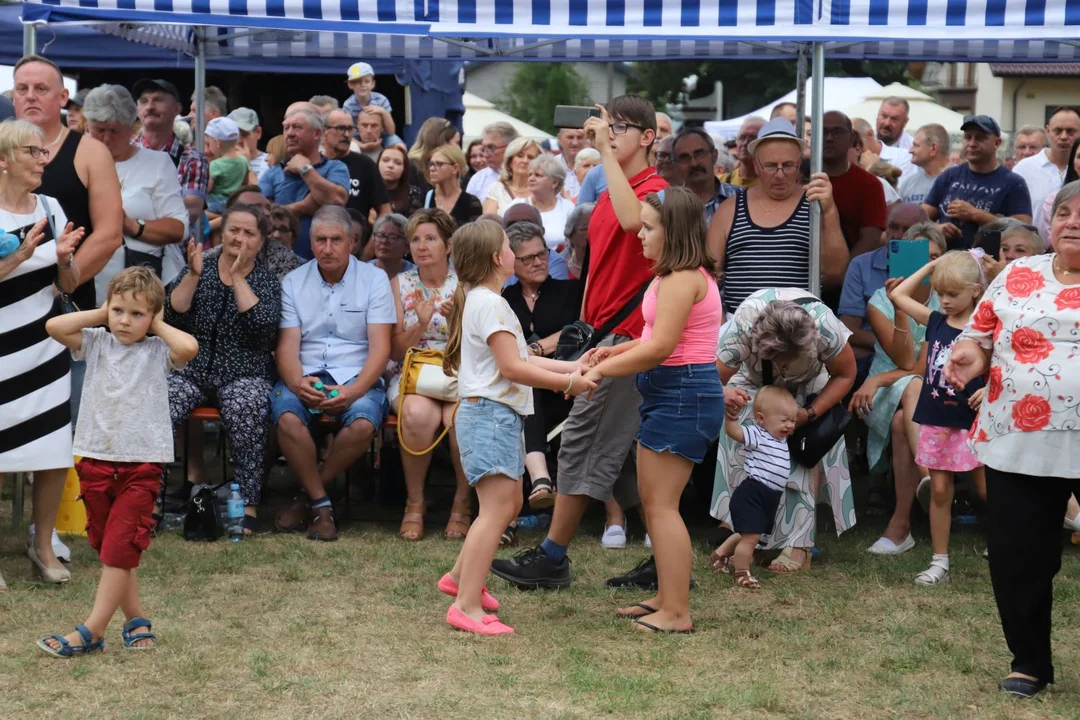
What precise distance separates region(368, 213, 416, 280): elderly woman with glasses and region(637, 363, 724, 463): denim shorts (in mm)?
2937

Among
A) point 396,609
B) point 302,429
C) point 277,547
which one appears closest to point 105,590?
point 396,609

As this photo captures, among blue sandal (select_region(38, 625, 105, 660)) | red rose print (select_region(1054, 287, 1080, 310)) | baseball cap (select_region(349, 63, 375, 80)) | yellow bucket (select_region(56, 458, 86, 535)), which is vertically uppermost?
baseball cap (select_region(349, 63, 375, 80))

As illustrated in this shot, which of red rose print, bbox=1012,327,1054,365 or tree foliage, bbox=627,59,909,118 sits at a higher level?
tree foliage, bbox=627,59,909,118

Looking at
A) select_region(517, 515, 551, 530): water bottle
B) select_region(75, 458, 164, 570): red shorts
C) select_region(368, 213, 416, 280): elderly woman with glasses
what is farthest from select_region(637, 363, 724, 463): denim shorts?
select_region(368, 213, 416, 280): elderly woman with glasses

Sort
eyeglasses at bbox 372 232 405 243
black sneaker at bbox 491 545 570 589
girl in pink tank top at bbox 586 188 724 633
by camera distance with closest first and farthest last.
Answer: girl in pink tank top at bbox 586 188 724 633
black sneaker at bbox 491 545 570 589
eyeglasses at bbox 372 232 405 243

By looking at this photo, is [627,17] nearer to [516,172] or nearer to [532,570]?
[532,570]

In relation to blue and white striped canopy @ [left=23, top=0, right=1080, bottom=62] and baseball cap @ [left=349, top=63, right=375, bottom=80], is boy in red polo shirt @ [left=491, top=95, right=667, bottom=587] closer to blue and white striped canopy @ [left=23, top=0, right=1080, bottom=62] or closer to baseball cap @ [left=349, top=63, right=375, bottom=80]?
blue and white striped canopy @ [left=23, top=0, right=1080, bottom=62]

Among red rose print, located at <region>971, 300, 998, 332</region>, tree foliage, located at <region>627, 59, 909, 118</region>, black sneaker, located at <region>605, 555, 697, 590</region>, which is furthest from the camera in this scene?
tree foliage, located at <region>627, 59, 909, 118</region>

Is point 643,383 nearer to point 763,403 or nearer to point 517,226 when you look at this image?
point 763,403

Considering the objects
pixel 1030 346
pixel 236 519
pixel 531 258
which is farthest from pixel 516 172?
pixel 1030 346

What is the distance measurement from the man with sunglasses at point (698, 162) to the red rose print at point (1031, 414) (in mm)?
3394

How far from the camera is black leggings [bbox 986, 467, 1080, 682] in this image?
13.4ft

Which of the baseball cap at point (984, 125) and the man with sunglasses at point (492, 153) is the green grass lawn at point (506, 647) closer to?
the baseball cap at point (984, 125)

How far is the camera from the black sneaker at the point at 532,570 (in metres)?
5.35
